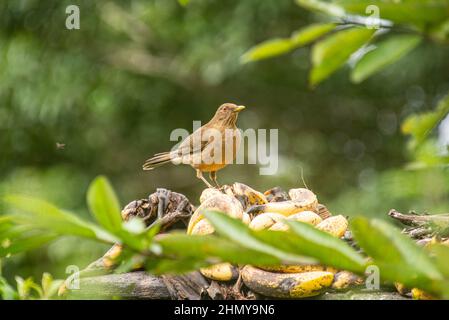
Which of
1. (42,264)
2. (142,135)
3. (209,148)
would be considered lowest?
(42,264)

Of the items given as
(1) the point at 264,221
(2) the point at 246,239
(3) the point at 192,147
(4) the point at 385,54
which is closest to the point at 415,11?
(4) the point at 385,54

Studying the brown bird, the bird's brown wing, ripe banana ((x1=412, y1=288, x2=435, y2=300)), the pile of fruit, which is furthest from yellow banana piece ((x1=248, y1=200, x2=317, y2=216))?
the bird's brown wing

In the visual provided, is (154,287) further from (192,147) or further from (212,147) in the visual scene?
(192,147)

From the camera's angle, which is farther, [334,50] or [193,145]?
[193,145]

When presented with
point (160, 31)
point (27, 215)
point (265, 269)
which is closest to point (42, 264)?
point (160, 31)

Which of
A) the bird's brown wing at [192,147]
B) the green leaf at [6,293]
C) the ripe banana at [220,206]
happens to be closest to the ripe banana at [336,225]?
the ripe banana at [220,206]
